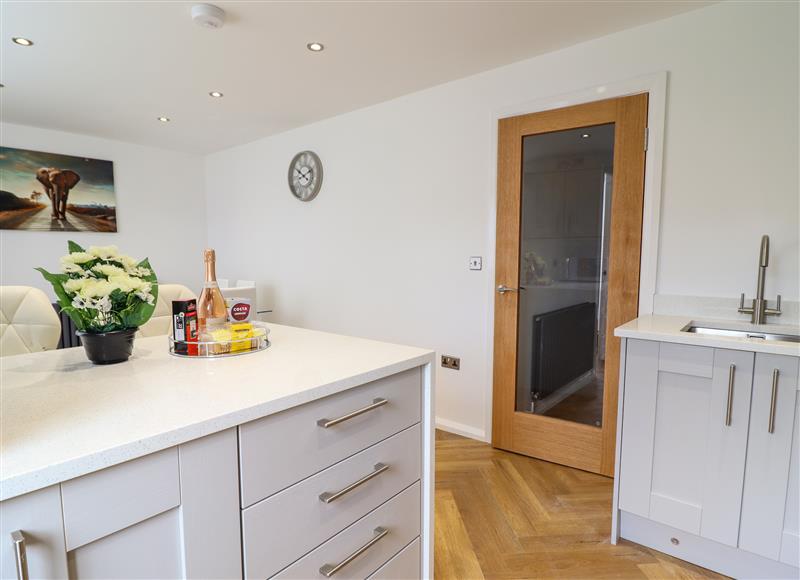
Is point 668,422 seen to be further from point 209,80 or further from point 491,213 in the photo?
point 209,80

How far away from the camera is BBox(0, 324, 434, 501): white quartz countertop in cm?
64

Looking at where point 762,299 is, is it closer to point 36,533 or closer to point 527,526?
point 527,526

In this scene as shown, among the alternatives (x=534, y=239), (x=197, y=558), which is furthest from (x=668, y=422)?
(x=197, y=558)

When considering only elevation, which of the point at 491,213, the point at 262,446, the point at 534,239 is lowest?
the point at 262,446

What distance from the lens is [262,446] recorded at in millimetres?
864

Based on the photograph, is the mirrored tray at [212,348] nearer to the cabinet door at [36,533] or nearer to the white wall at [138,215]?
the cabinet door at [36,533]

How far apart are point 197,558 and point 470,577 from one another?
48.1 inches

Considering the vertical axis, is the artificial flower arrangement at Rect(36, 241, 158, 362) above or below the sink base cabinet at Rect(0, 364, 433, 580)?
above

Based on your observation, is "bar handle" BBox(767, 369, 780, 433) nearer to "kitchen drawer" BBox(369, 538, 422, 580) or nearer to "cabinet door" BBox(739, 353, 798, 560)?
"cabinet door" BBox(739, 353, 798, 560)

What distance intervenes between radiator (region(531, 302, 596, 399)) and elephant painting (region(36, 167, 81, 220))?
179 inches

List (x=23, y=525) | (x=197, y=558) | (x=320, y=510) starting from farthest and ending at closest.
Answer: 1. (x=320, y=510)
2. (x=197, y=558)
3. (x=23, y=525)

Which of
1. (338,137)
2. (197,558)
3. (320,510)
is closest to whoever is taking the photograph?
(197,558)

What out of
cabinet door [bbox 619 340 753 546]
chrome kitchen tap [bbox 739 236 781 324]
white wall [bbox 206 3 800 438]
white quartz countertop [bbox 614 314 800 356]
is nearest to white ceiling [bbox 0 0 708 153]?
white wall [bbox 206 3 800 438]

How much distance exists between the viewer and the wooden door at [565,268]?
2180 mm
